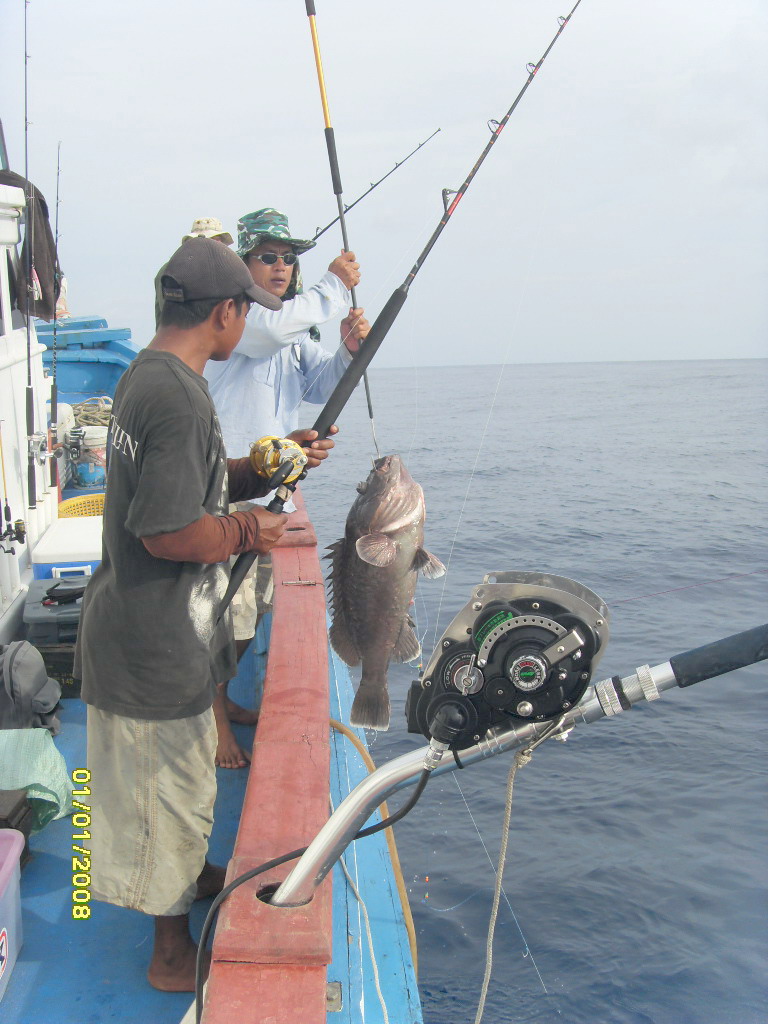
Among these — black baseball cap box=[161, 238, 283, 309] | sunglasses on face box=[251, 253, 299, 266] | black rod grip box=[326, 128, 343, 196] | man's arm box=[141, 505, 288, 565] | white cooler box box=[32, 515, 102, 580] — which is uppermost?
black rod grip box=[326, 128, 343, 196]

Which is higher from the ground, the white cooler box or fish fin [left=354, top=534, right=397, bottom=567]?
fish fin [left=354, top=534, right=397, bottom=567]

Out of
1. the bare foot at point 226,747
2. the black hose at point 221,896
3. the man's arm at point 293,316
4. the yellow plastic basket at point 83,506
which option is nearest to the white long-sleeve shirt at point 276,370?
the man's arm at point 293,316

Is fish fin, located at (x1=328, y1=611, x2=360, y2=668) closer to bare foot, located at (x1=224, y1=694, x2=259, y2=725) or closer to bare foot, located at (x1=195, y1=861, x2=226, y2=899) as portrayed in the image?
bare foot, located at (x1=195, y1=861, x2=226, y2=899)

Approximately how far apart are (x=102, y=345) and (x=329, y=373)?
1244cm

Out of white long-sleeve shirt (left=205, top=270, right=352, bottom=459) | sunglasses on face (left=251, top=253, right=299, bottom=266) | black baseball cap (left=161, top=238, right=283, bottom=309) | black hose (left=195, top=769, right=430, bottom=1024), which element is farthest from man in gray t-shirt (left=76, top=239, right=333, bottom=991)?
sunglasses on face (left=251, top=253, right=299, bottom=266)

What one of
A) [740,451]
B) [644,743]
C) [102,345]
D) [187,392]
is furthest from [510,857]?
[740,451]

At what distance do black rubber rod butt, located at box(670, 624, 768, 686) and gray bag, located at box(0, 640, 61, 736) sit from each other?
335 centimetres

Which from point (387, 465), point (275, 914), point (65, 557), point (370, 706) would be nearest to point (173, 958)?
point (275, 914)

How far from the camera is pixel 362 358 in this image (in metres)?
3.45

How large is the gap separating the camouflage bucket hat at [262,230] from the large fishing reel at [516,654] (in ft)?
8.42

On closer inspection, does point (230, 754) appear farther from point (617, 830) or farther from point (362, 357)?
point (617, 830)

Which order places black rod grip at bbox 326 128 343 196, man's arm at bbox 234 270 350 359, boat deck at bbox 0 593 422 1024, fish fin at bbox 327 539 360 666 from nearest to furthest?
boat deck at bbox 0 593 422 1024, fish fin at bbox 327 539 360 666, man's arm at bbox 234 270 350 359, black rod grip at bbox 326 128 343 196

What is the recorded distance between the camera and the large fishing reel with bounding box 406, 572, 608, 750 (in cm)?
167

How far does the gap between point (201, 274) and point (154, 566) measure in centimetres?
87
